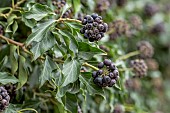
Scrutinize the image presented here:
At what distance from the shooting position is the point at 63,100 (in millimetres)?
1836

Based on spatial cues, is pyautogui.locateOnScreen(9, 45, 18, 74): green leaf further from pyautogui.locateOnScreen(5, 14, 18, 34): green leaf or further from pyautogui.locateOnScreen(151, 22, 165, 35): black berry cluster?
pyautogui.locateOnScreen(151, 22, 165, 35): black berry cluster

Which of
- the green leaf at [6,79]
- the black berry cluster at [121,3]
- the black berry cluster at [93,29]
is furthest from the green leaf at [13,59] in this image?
the black berry cluster at [121,3]

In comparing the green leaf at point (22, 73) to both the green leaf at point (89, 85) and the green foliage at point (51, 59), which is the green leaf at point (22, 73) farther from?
the green leaf at point (89, 85)

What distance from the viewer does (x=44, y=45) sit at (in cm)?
175

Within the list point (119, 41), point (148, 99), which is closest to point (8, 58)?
point (119, 41)

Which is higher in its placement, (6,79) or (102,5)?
(102,5)

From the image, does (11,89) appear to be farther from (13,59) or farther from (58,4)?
(58,4)

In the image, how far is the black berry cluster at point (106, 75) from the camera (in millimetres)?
1691

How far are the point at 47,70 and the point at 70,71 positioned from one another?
0.15m

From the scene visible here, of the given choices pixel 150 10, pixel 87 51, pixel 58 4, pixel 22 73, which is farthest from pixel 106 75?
pixel 150 10

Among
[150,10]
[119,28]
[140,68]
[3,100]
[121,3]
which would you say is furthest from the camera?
[150,10]

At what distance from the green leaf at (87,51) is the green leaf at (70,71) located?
0.06 metres

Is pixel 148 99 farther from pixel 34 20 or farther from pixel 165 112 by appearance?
pixel 34 20

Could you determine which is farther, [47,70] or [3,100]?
[47,70]
